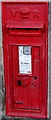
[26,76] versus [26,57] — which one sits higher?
[26,57]

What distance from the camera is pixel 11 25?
503 cm

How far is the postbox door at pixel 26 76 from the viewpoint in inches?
205

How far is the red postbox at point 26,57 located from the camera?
197 inches

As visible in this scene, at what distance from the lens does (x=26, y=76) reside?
5.31m

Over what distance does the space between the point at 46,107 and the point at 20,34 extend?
1.33 meters

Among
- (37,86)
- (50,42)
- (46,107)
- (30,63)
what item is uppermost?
(50,42)

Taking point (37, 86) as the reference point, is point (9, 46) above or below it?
above

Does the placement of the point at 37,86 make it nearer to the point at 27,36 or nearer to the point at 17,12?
the point at 27,36

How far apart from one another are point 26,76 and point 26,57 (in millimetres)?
327

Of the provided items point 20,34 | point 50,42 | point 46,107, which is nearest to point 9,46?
point 20,34

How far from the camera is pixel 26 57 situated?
5219 mm

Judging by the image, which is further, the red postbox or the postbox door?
the postbox door

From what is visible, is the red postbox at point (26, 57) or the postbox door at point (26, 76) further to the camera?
the postbox door at point (26, 76)

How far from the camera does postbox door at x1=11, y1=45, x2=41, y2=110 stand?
520 centimetres
